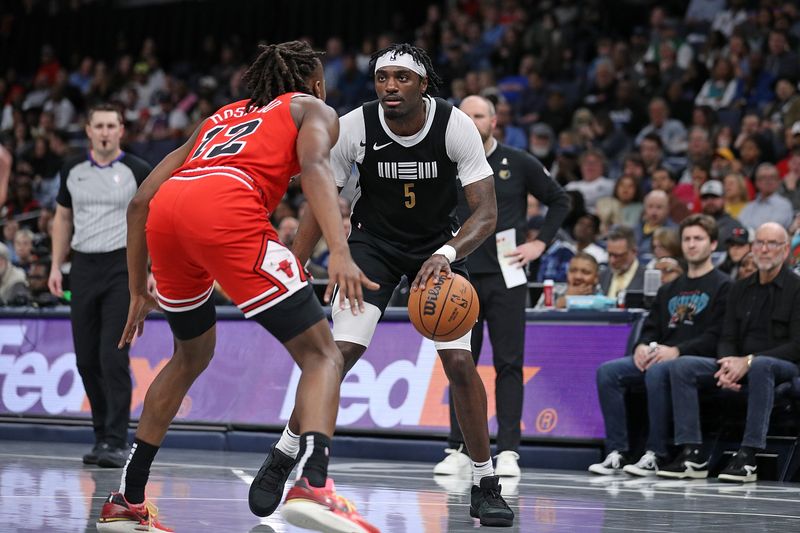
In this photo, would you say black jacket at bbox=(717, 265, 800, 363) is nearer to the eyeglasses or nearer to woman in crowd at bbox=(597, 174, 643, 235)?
the eyeglasses

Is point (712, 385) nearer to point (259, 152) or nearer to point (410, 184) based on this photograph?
point (410, 184)

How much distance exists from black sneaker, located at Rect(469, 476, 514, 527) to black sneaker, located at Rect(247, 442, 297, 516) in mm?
873

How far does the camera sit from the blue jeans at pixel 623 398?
838cm

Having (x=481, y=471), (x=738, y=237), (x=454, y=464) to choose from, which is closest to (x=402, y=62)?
(x=481, y=471)

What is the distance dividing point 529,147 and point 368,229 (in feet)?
32.4

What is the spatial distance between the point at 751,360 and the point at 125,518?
4628mm

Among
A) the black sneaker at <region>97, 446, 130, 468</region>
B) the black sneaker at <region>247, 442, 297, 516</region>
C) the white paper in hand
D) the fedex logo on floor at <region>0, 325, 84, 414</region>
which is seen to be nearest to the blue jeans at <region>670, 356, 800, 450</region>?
the white paper in hand

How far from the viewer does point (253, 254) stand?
15.4 feet

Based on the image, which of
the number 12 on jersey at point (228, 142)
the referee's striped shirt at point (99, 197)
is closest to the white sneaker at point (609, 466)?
the referee's striped shirt at point (99, 197)

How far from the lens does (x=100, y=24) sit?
25.0m

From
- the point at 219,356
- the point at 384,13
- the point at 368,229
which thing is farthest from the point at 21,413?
the point at 384,13

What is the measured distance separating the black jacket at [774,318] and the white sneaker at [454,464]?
188 cm

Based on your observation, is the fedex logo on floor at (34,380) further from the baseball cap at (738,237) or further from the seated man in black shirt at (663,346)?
the baseball cap at (738,237)

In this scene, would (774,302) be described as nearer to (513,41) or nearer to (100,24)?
(513,41)
